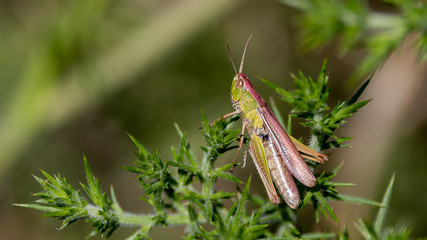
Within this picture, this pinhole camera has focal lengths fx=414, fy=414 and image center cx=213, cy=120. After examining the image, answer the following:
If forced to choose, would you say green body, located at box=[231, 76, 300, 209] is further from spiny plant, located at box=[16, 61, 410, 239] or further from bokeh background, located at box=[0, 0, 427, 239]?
bokeh background, located at box=[0, 0, 427, 239]

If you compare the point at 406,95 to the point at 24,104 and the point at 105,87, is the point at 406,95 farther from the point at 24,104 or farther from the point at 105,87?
the point at 24,104

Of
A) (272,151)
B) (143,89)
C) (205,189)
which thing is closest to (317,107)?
(205,189)

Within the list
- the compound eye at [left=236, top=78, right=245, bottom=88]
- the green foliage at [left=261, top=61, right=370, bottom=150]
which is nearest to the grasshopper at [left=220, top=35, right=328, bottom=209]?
the compound eye at [left=236, top=78, right=245, bottom=88]

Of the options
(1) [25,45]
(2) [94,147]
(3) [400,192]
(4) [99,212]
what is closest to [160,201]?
(4) [99,212]

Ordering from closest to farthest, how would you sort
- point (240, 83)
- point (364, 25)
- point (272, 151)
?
point (364, 25) → point (272, 151) → point (240, 83)

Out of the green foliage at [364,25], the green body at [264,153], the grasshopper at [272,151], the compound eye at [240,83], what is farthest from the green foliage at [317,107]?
the compound eye at [240,83]

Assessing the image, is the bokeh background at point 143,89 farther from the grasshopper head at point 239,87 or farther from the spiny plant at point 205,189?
the spiny plant at point 205,189

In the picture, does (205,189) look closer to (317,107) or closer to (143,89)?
(317,107)
